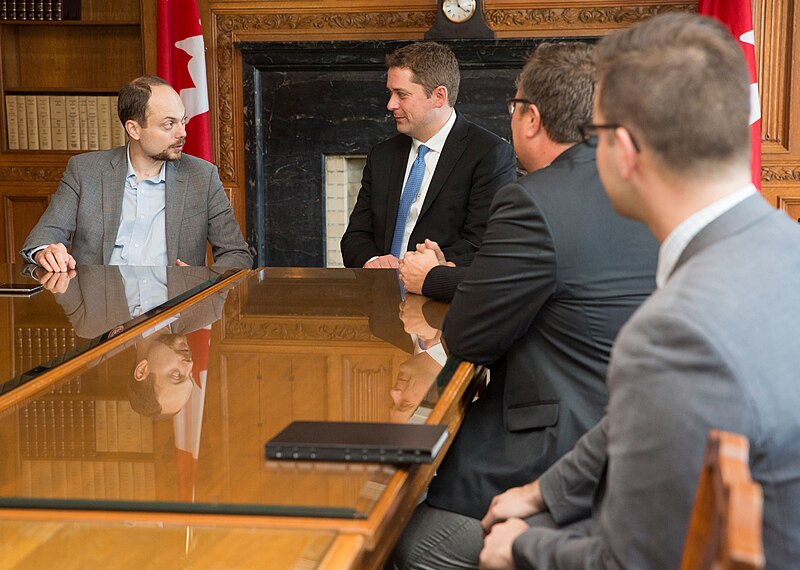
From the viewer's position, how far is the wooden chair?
2.44 ft

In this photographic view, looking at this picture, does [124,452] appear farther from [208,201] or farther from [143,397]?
[208,201]

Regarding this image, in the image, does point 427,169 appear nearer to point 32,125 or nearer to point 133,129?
point 133,129

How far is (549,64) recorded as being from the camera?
2070 mm

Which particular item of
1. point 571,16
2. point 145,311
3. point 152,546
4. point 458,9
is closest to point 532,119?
point 145,311

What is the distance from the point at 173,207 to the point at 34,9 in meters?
2.89

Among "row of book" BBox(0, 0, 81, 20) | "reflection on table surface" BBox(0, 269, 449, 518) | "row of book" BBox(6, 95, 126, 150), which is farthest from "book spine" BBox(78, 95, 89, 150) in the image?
"reflection on table surface" BBox(0, 269, 449, 518)

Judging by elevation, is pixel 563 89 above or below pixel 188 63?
below

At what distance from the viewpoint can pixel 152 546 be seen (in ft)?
4.82

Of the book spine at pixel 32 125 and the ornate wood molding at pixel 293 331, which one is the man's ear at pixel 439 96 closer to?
the ornate wood molding at pixel 293 331

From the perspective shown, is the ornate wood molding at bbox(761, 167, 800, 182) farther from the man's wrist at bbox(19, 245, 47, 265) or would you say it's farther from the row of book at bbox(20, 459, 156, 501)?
the row of book at bbox(20, 459, 156, 501)

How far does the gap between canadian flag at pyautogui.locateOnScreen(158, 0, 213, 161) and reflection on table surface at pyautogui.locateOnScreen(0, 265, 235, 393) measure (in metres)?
2.16

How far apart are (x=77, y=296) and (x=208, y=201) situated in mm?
1068

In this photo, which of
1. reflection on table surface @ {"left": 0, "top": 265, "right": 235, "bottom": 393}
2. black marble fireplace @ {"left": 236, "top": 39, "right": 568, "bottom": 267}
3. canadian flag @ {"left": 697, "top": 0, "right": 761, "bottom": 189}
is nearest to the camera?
reflection on table surface @ {"left": 0, "top": 265, "right": 235, "bottom": 393}

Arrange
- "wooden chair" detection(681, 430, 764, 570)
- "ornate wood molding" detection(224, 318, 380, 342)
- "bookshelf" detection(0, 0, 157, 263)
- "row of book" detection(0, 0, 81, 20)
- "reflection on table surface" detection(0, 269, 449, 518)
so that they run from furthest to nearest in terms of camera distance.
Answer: "bookshelf" detection(0, 0, 157, 263)
"row of book" detection(0, 0, 81, 20)
"ornate wood molding" detection(224, 318, 380, 342)
"reflection on table surface" detection(0, 269, 449, 518)
"wooden chair" detection(681, 430, 764, 570)
